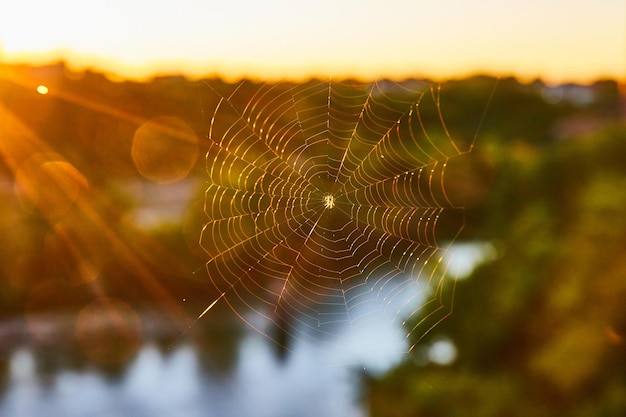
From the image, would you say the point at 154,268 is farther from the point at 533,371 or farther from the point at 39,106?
the point at 533,371

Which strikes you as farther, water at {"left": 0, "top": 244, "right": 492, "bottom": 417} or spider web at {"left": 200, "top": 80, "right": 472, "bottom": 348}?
water at {"left": 0, "top": 244, "right": 492, "bottom": 417}

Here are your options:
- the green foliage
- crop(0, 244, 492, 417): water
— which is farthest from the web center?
crop(0, 244, 492, 417): water

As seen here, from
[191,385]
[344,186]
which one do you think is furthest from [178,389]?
[344,186]

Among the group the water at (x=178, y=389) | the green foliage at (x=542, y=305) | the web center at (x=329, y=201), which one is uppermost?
the web center at (x=329, y=201)

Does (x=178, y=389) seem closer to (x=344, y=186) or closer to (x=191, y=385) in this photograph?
(x=191, y=385)

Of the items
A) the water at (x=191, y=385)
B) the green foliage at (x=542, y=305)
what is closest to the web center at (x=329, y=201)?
the green foliage at (x=542, y=305)

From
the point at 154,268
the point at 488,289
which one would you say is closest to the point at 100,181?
the point at 154,268

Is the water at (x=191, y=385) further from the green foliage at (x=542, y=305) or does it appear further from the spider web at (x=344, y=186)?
the spider web at (x=344, y=186)

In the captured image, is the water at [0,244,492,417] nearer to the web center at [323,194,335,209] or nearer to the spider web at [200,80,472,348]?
the spider web at [200,80,472,348]
